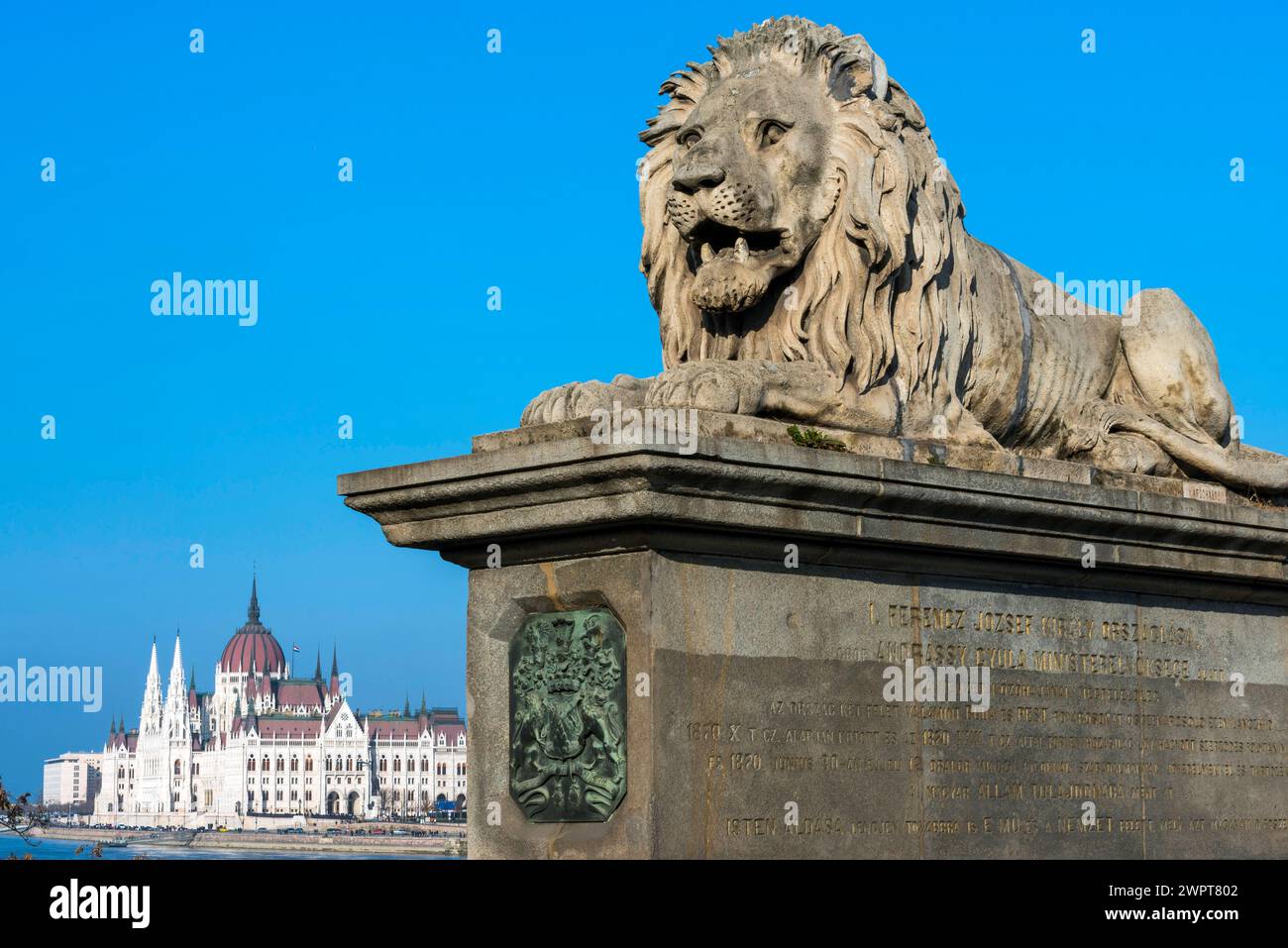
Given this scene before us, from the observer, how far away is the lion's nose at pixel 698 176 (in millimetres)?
10109

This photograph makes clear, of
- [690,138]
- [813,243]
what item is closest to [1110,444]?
[813,243]

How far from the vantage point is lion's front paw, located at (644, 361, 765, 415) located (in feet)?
30.6

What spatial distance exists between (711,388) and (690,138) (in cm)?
180

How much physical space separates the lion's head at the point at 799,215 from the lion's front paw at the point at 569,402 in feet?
3.74

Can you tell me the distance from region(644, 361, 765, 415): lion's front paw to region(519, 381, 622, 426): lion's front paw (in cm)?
21

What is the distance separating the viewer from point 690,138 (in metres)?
10.5

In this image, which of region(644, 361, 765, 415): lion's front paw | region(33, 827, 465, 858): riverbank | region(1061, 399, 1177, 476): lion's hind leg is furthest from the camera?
region(33, 827, 465, 858): riverbank
